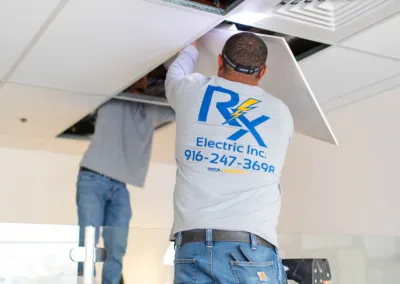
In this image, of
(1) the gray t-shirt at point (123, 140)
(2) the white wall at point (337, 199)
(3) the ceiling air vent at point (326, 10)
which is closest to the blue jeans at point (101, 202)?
(1) the gray t-shirt at point (123, 140)

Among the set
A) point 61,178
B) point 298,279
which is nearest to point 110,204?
point 298,279

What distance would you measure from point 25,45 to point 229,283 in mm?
1550

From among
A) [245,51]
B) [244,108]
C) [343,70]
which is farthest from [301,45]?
[244,108]

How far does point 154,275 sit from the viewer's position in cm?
248

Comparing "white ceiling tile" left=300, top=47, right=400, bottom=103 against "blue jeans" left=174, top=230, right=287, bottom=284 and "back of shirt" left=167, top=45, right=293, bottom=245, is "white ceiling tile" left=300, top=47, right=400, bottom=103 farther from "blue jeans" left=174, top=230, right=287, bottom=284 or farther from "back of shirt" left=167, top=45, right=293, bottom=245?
"blue jeans" left=174, top=230, right=287, bottom=284

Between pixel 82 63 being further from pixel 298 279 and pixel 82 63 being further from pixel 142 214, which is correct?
pixel 142 214

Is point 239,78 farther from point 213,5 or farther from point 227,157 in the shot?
point 213,5

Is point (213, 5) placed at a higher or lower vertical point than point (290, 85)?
higher

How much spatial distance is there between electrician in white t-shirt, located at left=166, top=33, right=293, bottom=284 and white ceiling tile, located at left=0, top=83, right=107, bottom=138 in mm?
1596

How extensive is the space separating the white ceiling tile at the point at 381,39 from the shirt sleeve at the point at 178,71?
768 mm

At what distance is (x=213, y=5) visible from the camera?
93.7 inches

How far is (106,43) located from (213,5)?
0.59 m

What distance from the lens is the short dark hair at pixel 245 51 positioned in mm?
2033

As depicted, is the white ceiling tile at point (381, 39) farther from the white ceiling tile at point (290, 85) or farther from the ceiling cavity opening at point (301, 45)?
the white ceiling tile at point (290, 85)
